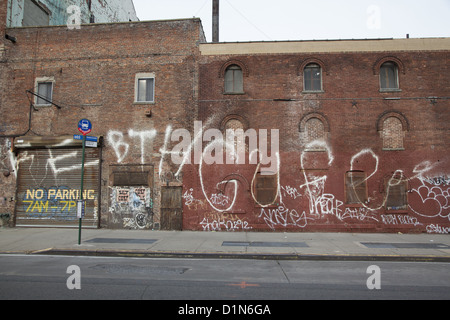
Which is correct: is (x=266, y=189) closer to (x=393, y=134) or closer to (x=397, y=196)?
(x=397, y=196)

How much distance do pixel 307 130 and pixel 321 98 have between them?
1591 millimetres

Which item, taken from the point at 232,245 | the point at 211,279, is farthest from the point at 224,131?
the point at 211,279

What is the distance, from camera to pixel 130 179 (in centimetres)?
1595

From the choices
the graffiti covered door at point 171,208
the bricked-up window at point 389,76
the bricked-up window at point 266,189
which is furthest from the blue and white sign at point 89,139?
the bricked-up window at point 389,76

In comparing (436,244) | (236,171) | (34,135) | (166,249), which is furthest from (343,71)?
(34,135)

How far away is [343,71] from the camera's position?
15727mm

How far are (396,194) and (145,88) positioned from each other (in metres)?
12.4

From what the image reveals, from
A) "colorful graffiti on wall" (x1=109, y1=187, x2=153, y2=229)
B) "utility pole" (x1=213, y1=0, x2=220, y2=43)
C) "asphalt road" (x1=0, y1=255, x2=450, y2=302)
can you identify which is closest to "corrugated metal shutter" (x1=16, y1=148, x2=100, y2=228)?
"colorful graffiti on wall" (x1=109, y1=187, x2=153, y2=229)

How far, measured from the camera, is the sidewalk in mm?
10211

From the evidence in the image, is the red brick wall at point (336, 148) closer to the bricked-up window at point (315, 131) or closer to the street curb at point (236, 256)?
the bricked-up window at point (315, 131)

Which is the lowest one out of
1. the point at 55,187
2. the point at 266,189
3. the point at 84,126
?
the point at 266,189

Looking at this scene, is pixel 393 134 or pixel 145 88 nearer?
pixel 393 134

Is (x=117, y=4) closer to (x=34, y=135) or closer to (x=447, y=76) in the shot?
(x=34, y=135)

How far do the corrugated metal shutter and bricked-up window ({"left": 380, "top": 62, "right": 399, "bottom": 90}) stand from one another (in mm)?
13549
